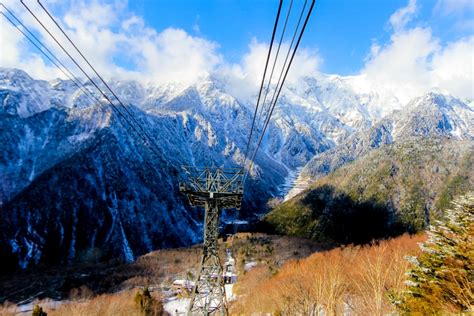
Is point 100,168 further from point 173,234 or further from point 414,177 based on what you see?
point 414,177

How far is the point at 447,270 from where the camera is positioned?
14.1m

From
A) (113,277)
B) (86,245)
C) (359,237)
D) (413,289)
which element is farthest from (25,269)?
(413,289)

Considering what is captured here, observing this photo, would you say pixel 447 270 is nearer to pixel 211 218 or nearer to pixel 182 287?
pixel 211 218

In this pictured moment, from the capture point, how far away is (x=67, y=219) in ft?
557

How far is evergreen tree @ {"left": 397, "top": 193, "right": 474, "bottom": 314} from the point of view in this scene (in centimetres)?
1373

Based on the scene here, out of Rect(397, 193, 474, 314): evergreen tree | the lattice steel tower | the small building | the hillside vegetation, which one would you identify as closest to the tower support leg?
the lattice steel tower

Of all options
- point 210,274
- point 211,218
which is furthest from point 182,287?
point 211,218

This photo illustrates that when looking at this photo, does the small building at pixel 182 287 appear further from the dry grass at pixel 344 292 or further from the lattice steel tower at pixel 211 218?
the lattice steel tower at pixel 211 218

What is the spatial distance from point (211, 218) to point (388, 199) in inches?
6643

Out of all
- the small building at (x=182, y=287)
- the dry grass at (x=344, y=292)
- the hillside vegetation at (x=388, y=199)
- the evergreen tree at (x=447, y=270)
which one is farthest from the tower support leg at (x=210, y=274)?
the hillside vegetation at (x=388, y=199)

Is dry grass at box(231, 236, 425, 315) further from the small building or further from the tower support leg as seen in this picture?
the small building

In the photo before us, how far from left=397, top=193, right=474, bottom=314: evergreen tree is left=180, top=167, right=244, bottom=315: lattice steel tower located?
10930 mm

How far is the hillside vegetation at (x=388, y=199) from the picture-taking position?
503 feet

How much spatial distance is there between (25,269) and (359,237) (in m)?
154
